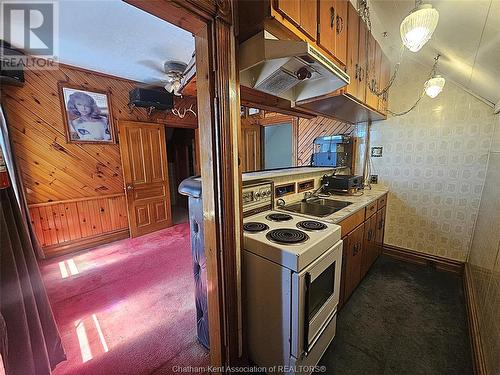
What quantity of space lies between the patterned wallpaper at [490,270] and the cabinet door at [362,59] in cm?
126

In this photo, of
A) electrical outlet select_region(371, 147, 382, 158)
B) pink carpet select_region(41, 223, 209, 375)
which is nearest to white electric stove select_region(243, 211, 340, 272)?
pink carpet select_region(41, 223, 209, 375)

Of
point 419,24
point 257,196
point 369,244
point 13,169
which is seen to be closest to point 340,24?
point 419,24

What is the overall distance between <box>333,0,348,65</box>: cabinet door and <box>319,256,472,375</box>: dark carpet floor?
2.08m

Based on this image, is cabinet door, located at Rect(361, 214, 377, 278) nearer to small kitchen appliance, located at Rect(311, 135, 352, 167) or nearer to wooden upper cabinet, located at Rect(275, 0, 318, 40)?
small kitchen appliance, located at Rect(311, 135, 352, 167)

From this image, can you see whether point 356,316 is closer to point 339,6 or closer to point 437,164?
point 437,164

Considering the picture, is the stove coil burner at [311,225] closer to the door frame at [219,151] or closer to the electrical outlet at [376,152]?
the door frame at [219,151]

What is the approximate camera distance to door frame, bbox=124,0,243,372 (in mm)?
874

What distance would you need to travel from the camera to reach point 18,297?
998mm

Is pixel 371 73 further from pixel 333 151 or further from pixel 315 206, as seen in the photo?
pixel 315 206

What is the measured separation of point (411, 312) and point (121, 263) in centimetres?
320

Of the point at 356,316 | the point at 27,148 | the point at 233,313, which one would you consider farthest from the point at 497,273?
the point at 27,148

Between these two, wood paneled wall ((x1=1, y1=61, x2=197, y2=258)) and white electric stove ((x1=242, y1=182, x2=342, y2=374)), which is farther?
wood paneled wall ((x1=1, y1=61, x2=197, y2=258))

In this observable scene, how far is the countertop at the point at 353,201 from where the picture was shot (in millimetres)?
1558

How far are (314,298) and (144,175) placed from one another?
11.1ft
